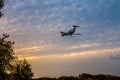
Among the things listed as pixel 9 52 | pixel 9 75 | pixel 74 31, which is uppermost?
pixel 74 31

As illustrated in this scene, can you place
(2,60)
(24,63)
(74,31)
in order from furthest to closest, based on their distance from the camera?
1. (24,63)
2. (74,31)
3. (2,60)

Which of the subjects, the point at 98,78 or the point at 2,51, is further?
the point at 98,78

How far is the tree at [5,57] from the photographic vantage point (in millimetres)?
43031

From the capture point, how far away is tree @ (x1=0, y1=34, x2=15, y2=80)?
43.0 m

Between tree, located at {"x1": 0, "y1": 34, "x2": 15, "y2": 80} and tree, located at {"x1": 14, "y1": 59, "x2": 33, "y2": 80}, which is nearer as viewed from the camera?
tree, located at {"x1": 0, "y1": 34, "x2": 15, "y2": 80}

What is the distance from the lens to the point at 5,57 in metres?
43.4

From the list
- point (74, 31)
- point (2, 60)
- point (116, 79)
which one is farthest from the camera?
point (116, 79)

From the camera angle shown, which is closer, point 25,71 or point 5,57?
point 5,57

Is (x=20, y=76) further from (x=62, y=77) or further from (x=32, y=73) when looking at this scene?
(x=62, y=77)

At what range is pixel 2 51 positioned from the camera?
43188mm

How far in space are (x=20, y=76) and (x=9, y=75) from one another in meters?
52.8

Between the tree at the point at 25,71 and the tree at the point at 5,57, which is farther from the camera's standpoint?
the tree at the point at 25,71

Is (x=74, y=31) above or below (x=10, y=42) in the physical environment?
above

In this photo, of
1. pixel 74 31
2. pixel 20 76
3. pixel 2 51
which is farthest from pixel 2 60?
pixel 20 76
